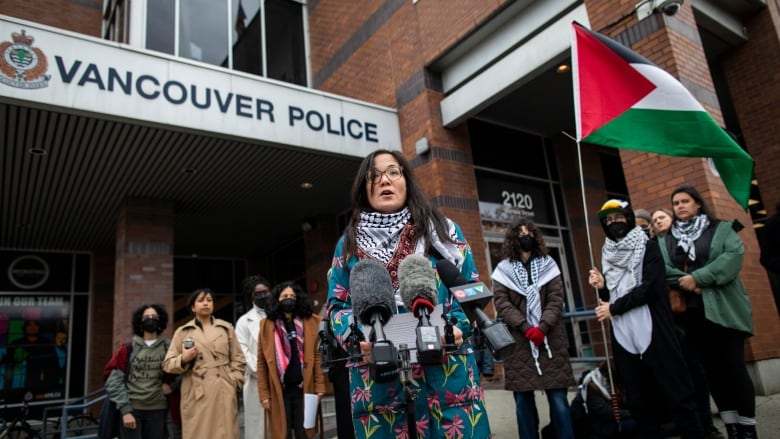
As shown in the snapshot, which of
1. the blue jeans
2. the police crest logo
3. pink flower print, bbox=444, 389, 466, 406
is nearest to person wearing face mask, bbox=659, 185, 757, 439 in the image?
the blue jeans

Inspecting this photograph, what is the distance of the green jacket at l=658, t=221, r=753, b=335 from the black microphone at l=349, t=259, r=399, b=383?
303cm

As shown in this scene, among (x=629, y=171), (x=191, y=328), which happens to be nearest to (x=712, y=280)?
(x=629, y=171)

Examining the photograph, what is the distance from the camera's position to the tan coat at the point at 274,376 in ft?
16.0

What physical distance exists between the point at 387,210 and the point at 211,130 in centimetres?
632

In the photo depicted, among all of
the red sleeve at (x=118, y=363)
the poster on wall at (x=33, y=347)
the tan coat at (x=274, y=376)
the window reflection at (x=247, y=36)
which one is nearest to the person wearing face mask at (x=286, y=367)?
the tan coat at (x=274, y=376)

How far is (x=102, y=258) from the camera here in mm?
14180

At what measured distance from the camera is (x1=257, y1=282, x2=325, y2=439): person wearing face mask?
4949 millimetres

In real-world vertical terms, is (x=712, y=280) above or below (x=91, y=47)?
below

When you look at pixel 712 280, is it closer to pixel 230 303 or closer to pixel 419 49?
pixel 419 49

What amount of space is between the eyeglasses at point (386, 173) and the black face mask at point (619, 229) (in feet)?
7.18

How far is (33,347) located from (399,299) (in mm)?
14159

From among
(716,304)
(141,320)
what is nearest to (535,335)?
(716,304)

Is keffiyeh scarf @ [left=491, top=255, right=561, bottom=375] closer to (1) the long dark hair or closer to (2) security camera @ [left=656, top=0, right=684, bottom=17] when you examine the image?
(1) the long dark hair

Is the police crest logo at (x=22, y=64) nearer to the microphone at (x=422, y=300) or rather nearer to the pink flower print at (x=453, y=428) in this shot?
the microphone at (x=422, y=300)
